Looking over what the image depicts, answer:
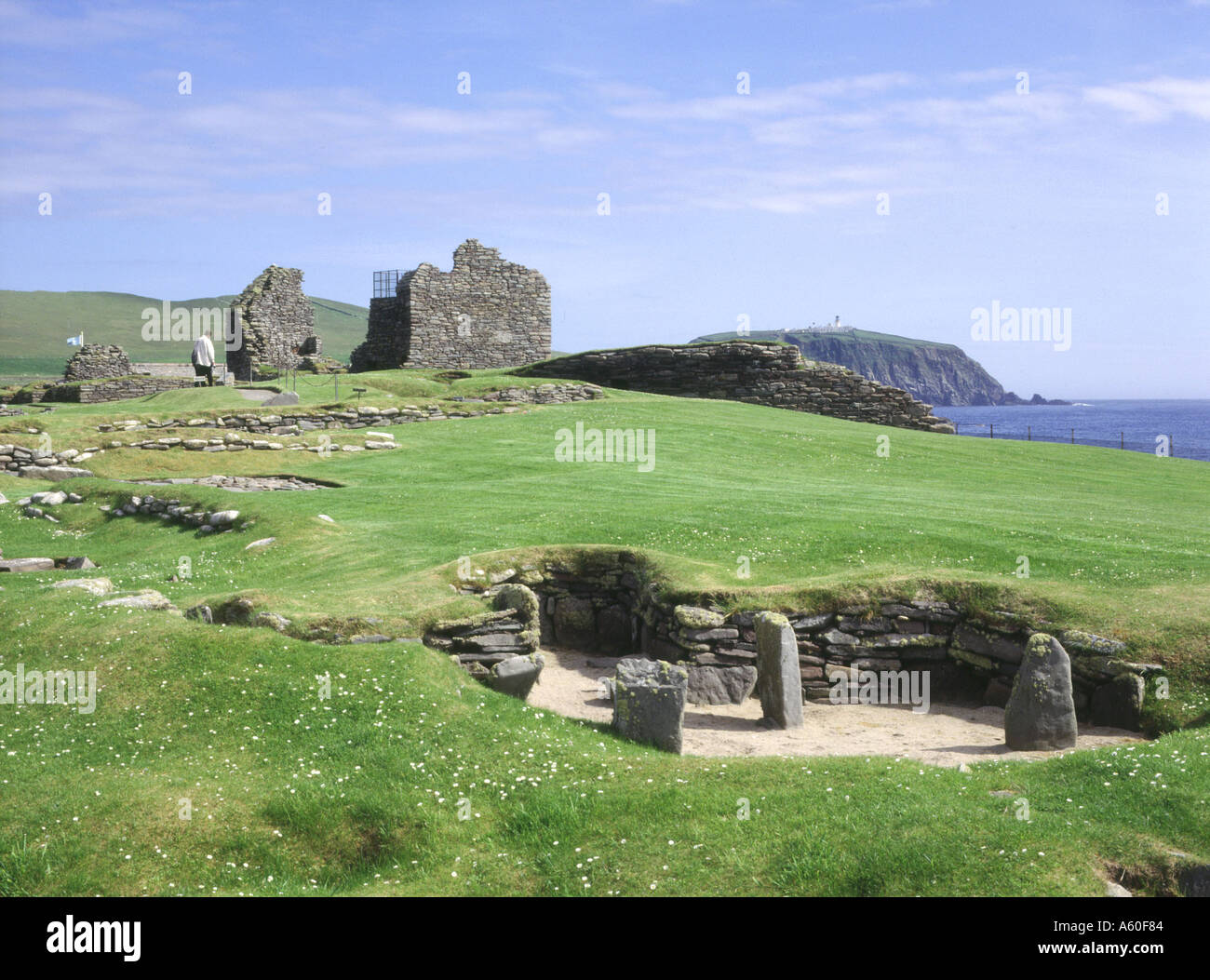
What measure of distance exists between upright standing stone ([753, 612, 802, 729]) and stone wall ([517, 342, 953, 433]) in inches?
1372

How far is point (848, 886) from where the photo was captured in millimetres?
8125

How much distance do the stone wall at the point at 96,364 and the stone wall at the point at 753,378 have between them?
22844 millimetres

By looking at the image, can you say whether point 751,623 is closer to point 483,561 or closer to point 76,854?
point 483,561

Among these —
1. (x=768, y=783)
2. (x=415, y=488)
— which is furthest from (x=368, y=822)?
(x=415, y=488)

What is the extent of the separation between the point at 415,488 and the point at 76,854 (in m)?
16.5

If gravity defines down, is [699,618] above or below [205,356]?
below

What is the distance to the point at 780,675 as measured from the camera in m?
13.2

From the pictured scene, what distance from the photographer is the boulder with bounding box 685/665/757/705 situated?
14195mm

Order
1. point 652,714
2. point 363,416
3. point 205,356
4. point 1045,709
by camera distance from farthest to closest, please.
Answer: point 205,356 → point 363,416 → point 1045,709 → point 652,714

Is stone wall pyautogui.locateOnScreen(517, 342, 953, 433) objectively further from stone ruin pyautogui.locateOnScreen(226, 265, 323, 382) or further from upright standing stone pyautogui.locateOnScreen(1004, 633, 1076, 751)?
upright standing stone pyautogui.locateOnScreen(1004, 633, 1076, 751)

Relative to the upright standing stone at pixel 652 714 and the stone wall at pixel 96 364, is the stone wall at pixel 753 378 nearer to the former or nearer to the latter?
the stone wall at pixel 96 364

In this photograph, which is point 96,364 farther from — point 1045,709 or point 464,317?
point 1045,709

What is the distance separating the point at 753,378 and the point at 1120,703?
3572 cm

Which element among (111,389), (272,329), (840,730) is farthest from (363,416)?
(840,730)
